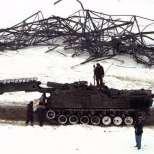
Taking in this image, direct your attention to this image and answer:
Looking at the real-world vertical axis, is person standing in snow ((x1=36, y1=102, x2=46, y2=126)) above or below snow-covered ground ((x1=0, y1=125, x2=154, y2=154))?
above

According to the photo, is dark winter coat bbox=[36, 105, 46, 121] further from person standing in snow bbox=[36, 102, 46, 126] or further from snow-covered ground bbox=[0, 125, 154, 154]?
snow-covered ground bbox=[0, 125, 154, 154]

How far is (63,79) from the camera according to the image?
2595cm

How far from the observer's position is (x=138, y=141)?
634 inches

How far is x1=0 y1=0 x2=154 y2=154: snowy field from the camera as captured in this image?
16.2 m

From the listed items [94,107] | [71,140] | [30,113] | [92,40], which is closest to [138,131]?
[71,140]

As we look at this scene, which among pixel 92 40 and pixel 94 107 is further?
pixel 92 40

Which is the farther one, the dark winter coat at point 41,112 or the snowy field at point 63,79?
the dark winter coat at point 41,112

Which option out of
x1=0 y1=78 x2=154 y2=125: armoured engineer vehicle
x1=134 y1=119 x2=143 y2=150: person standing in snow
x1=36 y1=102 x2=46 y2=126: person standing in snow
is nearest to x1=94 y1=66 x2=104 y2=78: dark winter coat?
x1=0 y1=78 x2=154 y2=125: armoured engineer vehicle

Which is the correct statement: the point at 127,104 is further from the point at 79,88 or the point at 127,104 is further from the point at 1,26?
the point at 1,26

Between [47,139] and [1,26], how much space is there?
77.7ft

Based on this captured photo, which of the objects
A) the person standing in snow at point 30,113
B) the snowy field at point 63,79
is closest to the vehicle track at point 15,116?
the person standing in snow at point 30,113

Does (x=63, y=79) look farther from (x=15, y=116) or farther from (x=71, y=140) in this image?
(x=71, y=140)

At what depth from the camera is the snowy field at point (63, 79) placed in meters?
16.2

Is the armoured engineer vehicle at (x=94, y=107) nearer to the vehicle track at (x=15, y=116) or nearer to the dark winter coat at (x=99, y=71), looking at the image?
the vehicle track at (x=15, y=116)
